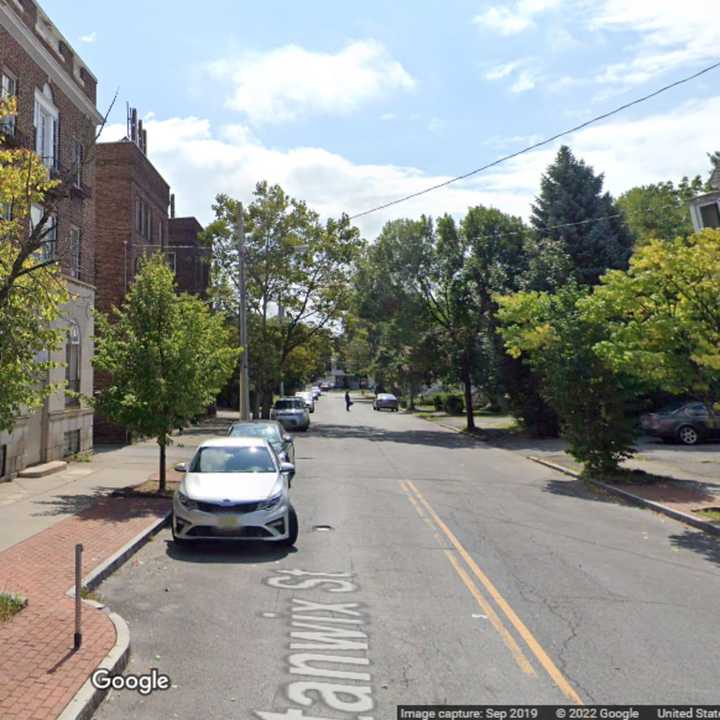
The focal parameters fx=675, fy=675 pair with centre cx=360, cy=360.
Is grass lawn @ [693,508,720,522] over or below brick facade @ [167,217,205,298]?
below

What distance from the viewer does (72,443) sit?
2011 cm

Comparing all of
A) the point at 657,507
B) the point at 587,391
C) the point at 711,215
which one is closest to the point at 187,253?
the point at 587,391

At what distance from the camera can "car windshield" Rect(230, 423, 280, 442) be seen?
58.9ft

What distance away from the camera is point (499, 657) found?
565cm

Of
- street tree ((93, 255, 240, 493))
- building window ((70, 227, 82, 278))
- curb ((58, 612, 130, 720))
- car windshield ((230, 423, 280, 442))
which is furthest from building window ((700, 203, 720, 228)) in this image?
building window ((70, 227, 82, 278))

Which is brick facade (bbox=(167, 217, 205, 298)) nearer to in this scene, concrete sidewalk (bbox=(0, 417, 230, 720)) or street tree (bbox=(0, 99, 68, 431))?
concrete sidewalk (bbox=(0, 417, 230, 720))

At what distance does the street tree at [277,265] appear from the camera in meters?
36.8

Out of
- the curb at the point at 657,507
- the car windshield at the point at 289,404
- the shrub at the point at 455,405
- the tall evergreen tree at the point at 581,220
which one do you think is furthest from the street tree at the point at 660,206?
the curb at the point at 657,507

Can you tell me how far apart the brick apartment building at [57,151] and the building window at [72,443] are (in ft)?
0.10

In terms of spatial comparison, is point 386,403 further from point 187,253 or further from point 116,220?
point 116,220

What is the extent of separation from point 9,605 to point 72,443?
569 inches

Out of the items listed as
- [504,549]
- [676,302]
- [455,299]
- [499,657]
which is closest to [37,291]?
[499,657]

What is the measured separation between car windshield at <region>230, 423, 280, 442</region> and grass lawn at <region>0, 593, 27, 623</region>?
10904 millimetres

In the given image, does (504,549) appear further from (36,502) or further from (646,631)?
(36,502)
